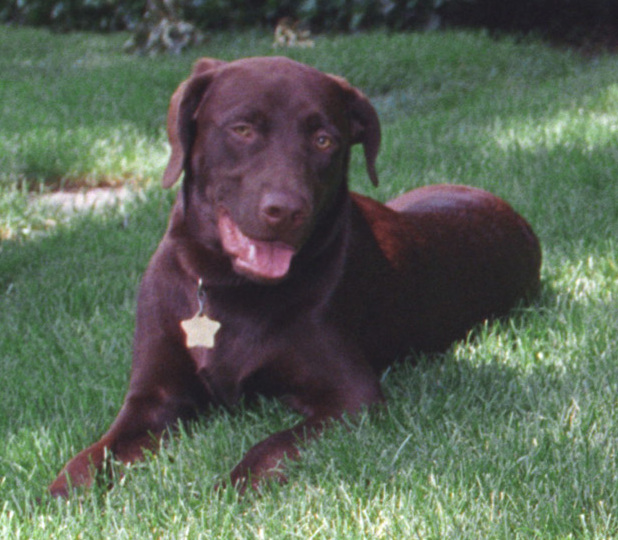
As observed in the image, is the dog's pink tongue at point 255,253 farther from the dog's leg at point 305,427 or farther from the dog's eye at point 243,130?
the dog's leg at point 305,427

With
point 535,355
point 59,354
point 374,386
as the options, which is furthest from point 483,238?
point 59,354

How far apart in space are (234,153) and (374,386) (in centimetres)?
80

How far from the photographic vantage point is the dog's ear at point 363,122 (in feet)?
10.8

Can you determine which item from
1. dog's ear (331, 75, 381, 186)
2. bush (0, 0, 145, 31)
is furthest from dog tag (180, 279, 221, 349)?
bush (0, 0, 145, 31)

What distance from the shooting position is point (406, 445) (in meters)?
2.79

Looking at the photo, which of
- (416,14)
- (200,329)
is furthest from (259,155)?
(416,14)

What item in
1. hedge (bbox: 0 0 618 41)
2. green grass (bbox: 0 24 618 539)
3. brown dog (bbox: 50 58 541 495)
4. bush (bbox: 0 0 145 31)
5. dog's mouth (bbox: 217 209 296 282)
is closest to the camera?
green grass (bbox: 0 24 618 539)

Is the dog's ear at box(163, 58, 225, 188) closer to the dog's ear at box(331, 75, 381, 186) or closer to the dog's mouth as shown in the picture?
the dog's mouth

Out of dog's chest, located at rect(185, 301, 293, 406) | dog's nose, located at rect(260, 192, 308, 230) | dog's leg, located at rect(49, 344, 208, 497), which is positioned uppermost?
dog's nose, located at rect(260, 192, 308, 230)

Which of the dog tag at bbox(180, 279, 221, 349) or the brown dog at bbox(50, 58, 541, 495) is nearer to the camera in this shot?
the brown dog at bbox(50, 58, 541, 495)

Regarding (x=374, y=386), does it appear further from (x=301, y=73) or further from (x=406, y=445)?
(x=301, y=73)

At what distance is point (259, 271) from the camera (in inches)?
117

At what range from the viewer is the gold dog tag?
3.07 metres

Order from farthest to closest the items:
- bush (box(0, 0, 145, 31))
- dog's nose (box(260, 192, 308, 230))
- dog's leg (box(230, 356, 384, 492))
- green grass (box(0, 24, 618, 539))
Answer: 1. bush (box(0, 0, 145, 31))
2. dog's nose (box(260, 192, 308, 230))
3. dog's leg (box(230, 356, 384, 492))
4. green grass (box(0, 24, 618, 539))
